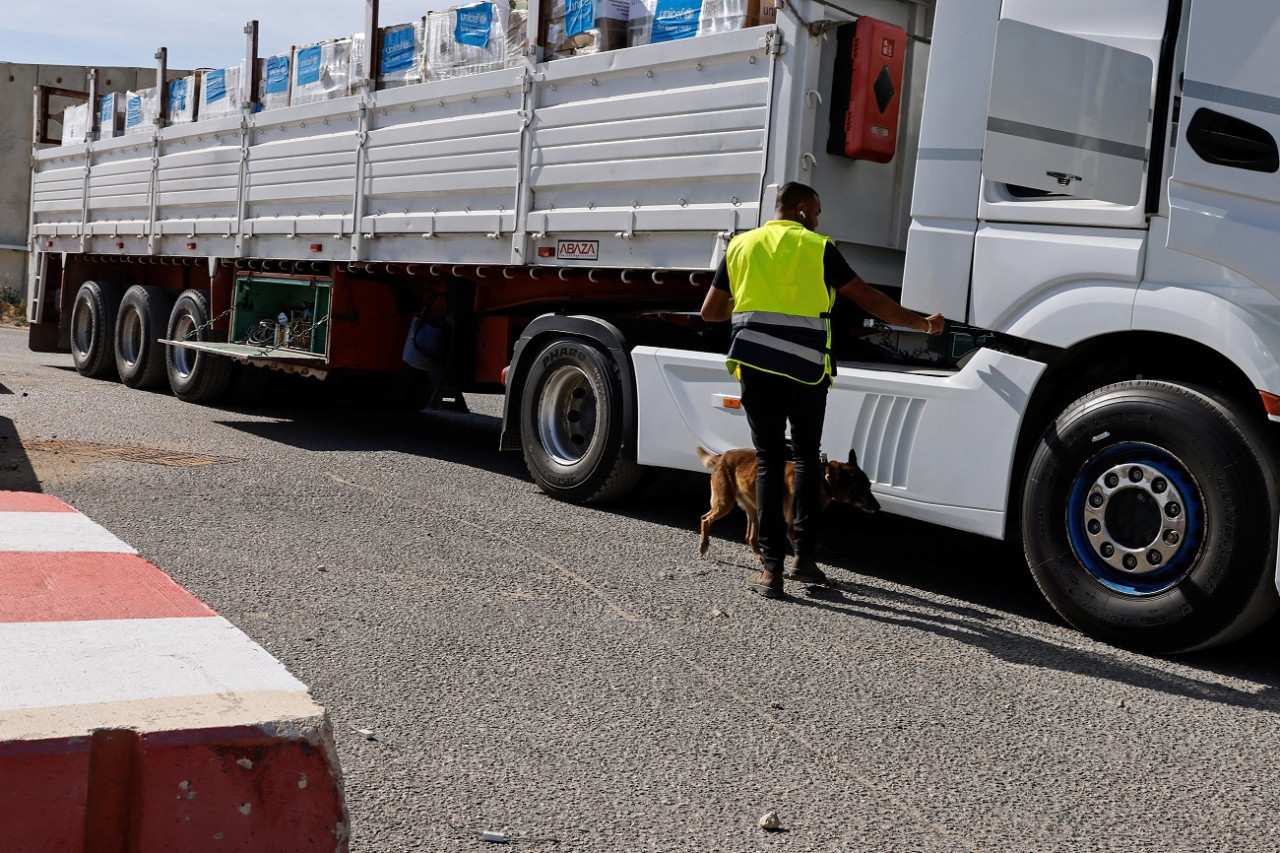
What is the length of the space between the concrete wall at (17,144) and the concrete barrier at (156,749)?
87.4ft

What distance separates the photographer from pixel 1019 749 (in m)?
3.75

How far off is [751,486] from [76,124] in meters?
11.3

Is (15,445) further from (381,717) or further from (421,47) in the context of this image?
(381,717)

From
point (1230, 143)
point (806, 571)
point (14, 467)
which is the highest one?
point (1230, 143)

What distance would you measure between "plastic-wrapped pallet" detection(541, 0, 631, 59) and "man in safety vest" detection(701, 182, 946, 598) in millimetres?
2118

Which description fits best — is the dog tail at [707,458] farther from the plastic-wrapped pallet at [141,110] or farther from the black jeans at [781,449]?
the plastic-wrapped pallet at [141,110]

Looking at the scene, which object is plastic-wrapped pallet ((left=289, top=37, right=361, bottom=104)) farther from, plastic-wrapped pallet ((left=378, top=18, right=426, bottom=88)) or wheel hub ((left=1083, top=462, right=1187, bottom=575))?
wheel hub ((left=1083, top=462, right=1187, bottom=575))

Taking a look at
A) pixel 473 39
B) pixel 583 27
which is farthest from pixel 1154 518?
pixel 473 39

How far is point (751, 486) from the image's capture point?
5.98 metres

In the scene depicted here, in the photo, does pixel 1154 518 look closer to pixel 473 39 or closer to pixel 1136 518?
pixel 1136 518

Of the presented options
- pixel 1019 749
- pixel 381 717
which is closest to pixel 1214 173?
pixel 1019 749

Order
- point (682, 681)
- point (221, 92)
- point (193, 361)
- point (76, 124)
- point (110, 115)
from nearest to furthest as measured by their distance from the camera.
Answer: point (682, 681)
point (221, 92)
point (193, 361)
point (110, 115)
point (76, 124)

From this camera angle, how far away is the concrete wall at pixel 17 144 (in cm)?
2644

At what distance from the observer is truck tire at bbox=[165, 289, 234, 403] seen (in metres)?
11.5
